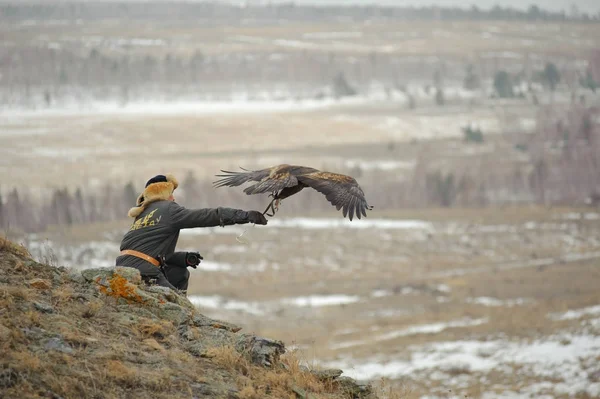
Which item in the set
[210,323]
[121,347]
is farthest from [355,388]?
[121,347]

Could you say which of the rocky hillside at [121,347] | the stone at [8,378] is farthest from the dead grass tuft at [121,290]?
the stone at [8,378]

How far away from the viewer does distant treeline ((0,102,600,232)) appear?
3364 inches

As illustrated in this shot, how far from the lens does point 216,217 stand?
10.2 metres

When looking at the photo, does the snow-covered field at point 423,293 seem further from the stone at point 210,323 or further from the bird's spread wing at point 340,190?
the stone at point 210,323

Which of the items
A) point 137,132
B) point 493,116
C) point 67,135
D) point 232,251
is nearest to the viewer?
point 232,251

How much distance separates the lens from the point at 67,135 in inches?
4719

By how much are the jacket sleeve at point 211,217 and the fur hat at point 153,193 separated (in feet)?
1.31

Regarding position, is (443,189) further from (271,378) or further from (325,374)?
(271,378)

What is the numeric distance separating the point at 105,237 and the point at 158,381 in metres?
65.1

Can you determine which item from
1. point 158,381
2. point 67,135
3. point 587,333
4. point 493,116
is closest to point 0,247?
point 158,381

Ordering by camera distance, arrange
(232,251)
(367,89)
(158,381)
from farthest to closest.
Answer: (367,89), (232,251), (158,381)

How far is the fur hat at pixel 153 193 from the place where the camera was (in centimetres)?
1079

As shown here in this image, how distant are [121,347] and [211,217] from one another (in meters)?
1.53

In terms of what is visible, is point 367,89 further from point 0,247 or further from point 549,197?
point 0,247
